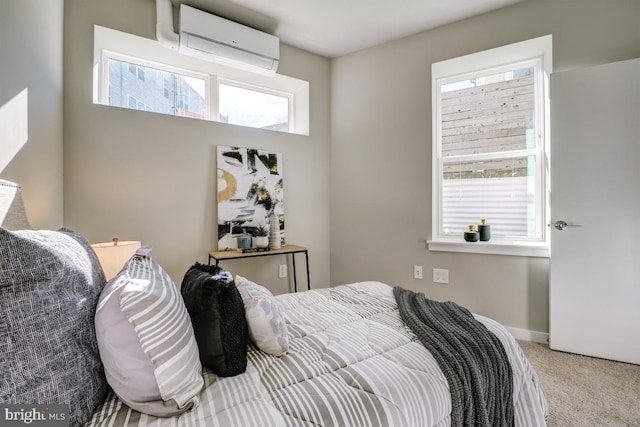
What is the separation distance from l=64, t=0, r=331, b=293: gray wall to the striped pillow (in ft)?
6.36

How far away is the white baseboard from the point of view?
2.70 metres

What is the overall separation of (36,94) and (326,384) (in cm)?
199

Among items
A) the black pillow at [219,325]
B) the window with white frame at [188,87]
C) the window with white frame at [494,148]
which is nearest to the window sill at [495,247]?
the window with white frame at [494,148]

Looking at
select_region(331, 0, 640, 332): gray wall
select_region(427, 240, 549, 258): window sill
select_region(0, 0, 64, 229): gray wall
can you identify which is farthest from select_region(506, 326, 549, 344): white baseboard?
select_region(0, 0, 64, 229): gray wall

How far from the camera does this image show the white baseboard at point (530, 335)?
270cm

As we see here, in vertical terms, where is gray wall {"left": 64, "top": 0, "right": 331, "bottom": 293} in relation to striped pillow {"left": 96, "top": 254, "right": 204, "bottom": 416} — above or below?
above

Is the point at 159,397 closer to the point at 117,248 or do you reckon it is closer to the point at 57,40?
the point at 117,248

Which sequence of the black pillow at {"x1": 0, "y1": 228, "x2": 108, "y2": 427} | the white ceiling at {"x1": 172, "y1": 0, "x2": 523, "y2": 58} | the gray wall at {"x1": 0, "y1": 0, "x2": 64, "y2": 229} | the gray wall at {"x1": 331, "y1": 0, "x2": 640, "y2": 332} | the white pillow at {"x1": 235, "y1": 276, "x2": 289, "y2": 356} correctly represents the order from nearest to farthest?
the black pillow at {"x1": 0, "y1": 228, "x2": 108, "y2": 427}, the white pillow at {"x1": 235, "y1": 276, "x2": 289, "y2": 356}, the gray wall at {"x1": 0, "y1": 0, "x2": 64, "y2": 229}, the gray wall at {"x1": 331, "y1": 0, "x2": 640, "y2": 332}, the white ceiling at {"x1": 172, "y1": 0, "x2": 523, "y2": 58}

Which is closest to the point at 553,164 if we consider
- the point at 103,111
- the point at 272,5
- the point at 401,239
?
the point at 401,239

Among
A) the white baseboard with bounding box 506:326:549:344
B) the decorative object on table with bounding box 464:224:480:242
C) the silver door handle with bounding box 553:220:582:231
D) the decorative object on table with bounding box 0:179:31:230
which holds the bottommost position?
the white baseboard with bounding box 506:326:549:344

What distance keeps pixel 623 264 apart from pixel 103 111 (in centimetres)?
390

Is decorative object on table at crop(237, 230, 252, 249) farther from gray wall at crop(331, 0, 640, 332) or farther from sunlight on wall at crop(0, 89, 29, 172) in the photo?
sunlight on wall at crop(0, 89, 29, 172)

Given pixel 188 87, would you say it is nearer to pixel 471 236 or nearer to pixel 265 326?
pixel 265 326

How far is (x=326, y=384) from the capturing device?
1.06 m
